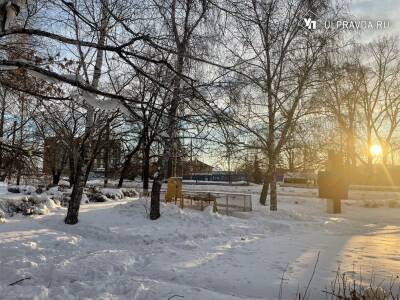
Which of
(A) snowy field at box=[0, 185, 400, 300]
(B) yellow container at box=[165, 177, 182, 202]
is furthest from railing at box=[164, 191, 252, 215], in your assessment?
(A) snowy field at box=[0, 185, 400, 300]

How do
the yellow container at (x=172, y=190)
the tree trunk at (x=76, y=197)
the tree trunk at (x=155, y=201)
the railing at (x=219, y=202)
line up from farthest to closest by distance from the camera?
1. the yellow container at (x=172, y=190)
2. the railing at (x=219, y=202)
3. the tree trunk at (x=155, y=201)
4. the tree trunk at (x=76, y=197)

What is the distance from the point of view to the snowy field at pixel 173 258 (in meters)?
7.12

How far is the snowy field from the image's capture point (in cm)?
712

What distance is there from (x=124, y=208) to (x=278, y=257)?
9.20m

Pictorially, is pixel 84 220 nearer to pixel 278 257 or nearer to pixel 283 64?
pixel 278 257

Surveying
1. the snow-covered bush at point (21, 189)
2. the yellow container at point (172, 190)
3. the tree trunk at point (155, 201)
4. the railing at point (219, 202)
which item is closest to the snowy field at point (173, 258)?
the tree trunk at point (155, 201)

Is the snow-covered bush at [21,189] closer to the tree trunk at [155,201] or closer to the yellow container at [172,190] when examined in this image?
the yellow container at [172,190]

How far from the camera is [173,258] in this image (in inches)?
380

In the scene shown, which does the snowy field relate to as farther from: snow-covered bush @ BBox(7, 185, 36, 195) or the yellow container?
snow-covered bush @ BBox(7, 185, 36, 195)

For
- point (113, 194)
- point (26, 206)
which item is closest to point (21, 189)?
point (113, 194)

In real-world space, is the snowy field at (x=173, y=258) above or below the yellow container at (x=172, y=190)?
below

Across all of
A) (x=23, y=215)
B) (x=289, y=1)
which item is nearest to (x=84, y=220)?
(x=23, y=215)

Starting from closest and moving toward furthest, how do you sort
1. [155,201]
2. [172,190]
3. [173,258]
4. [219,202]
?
[173,258]
[155,201]
[172,190]
[219,202]

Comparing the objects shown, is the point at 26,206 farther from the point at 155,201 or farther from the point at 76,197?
the point at 155,201
